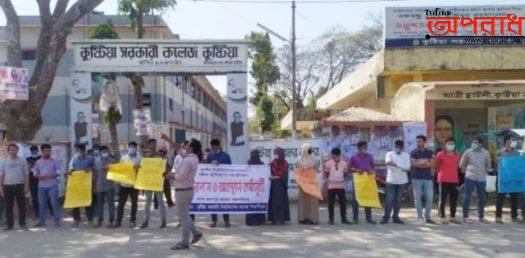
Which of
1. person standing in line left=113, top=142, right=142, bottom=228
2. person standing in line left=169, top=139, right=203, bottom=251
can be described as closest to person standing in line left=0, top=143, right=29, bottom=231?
person standing in line left=113, top=142, right=142, bottom=228

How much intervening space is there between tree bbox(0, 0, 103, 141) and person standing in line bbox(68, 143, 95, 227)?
296 centimetres

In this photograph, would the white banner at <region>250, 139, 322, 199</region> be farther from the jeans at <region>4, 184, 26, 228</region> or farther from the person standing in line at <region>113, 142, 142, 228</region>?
the jeans at <region>4, 184, 26, 228</region>

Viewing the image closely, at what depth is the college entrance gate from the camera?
49.7ft

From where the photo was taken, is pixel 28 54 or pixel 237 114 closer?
pixel 237 114

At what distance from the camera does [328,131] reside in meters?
16.8

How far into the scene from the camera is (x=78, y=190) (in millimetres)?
12617

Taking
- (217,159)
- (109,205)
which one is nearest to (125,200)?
(109,205)

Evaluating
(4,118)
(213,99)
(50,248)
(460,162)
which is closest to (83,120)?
(4,118)

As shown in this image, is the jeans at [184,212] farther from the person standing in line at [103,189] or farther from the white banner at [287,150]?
the white banner at [287,150]

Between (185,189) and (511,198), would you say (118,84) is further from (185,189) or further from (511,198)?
(185,189)

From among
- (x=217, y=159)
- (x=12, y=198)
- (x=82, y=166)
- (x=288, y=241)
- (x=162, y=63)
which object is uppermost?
(x=162, y=63)

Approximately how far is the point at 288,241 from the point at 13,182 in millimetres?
5623

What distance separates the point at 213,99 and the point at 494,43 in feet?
169

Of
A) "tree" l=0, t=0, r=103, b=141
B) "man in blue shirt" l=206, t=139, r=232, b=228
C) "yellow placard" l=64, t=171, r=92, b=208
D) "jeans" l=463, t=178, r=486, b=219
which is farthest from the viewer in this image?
"tree" l=0, t=0, r=103, b=141
